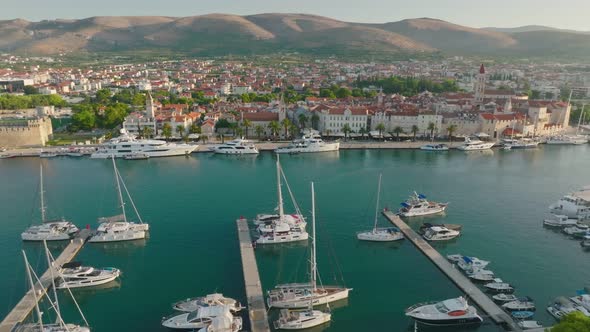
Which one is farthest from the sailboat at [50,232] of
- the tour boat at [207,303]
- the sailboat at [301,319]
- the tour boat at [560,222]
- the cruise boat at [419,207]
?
the tour boat at [560,222]

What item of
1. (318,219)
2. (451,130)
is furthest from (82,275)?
(451,130)

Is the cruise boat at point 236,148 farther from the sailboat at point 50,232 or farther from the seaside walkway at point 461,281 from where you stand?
the seaside walkway at point 461,281

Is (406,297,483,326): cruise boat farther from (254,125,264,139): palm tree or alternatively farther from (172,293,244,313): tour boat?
(254,125,264,139): palm tree

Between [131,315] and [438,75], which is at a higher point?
[438,75]

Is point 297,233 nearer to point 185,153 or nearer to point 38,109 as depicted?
point 185,153

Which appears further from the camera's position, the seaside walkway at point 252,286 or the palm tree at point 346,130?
the palm tree at point 346,130

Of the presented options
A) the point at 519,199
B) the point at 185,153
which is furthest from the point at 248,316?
the point at 185,153

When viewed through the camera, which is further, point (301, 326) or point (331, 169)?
point (331, 169)
